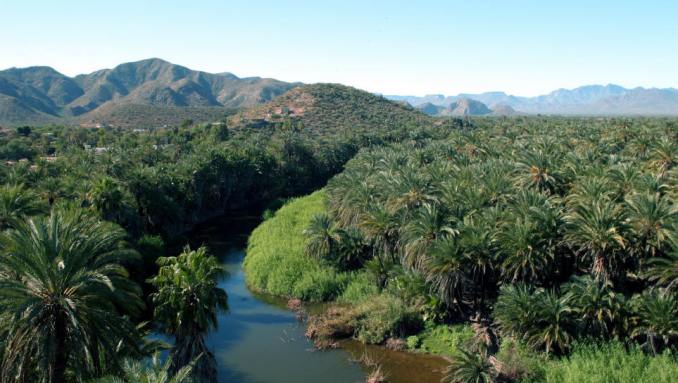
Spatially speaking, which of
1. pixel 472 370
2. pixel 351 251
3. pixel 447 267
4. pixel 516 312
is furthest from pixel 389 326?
pixel 351 251

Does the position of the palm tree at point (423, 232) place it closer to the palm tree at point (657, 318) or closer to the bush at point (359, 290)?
the bush at point (359, 290)

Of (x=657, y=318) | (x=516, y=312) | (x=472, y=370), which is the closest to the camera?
(x=472, y=370)

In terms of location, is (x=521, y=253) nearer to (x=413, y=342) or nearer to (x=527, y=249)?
(x=527, y=249)

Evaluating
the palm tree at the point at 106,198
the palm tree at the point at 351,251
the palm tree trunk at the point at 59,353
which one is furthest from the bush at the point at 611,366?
the palm tree at the point at 106,198

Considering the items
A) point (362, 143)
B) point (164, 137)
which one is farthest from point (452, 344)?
point (164, 137)

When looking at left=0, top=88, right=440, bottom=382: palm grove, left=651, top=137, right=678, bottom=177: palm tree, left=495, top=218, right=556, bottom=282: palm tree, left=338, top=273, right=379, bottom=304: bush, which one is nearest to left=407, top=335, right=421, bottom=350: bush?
left=338, top=273, right=379, bottom=304: bush
